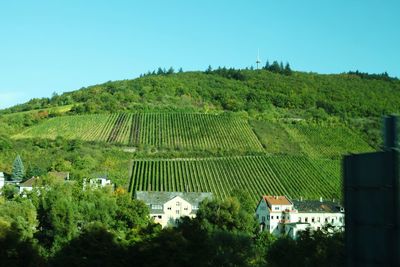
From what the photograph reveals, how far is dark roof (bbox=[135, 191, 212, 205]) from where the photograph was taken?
234 feet

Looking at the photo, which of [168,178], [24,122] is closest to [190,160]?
[168,178]

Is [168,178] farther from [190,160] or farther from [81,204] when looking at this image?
[81,204]

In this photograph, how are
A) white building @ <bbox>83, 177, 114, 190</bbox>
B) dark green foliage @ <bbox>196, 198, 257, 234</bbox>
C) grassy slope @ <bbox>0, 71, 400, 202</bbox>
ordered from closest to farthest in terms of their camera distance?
dark green foliage @ <bbox>196, 198, 257, 234</bbox> < white building @ <bbox>83, 177, 114, 190</bbox> < grassy slope @ <bbox>0, 71, 400, 202</bbox>

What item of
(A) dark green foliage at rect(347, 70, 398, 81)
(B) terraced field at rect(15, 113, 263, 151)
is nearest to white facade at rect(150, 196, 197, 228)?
(B) terraced field at rect(15, 113, 263, 151)

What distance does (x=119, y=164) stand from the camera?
88062mm

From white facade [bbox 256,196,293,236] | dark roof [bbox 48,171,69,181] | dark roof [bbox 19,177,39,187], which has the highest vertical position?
dark roof [bbox 48,171,69,181]

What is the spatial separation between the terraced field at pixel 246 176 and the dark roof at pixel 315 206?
20.5 ft

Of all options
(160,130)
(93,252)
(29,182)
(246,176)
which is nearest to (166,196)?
(246,176)

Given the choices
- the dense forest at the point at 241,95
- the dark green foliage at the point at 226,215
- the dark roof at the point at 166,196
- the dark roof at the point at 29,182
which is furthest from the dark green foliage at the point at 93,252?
the dense forest at the point at 241,95

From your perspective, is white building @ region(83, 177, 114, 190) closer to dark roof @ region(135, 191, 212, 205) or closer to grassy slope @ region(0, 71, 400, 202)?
grassy slope @ region(0, 71, 400, 202)

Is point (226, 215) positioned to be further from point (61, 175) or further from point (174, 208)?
point (61, 175)

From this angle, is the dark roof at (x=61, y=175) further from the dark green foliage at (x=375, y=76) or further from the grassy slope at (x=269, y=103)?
the dark green foliage at (x=375, y=76)

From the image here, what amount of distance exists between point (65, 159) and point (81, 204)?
115ft

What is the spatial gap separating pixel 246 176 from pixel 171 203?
1396 cm
